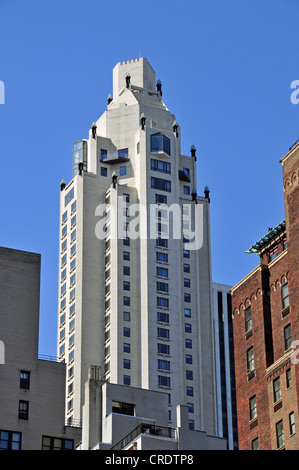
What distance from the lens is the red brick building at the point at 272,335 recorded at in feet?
345

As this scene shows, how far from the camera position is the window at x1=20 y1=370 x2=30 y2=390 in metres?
108

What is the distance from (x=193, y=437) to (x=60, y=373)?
16.7 m

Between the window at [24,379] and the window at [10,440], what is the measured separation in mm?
4852

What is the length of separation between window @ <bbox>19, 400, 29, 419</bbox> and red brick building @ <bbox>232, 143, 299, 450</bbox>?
683 inches

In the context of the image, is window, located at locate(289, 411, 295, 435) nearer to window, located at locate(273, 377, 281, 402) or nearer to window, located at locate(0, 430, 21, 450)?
window, located at locate(273, 377, 281, 402)

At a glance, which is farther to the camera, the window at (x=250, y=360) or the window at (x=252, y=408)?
the window at (x=250, y=360)

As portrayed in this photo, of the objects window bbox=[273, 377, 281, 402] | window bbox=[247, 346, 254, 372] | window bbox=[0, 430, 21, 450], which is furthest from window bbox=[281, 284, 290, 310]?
window bbox=[0, 430, 21, 450]

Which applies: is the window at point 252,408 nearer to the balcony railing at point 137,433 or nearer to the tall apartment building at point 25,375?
the balcony railing at point 137,433

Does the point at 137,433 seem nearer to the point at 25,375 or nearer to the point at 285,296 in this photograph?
the point at 25,375

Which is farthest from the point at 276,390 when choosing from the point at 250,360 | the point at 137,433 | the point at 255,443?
the point at 137,433

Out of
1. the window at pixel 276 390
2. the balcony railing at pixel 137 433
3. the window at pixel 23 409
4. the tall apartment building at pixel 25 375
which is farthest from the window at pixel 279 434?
the window at pixel 23 409

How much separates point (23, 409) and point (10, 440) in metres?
3.90

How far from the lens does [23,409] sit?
351 ft
